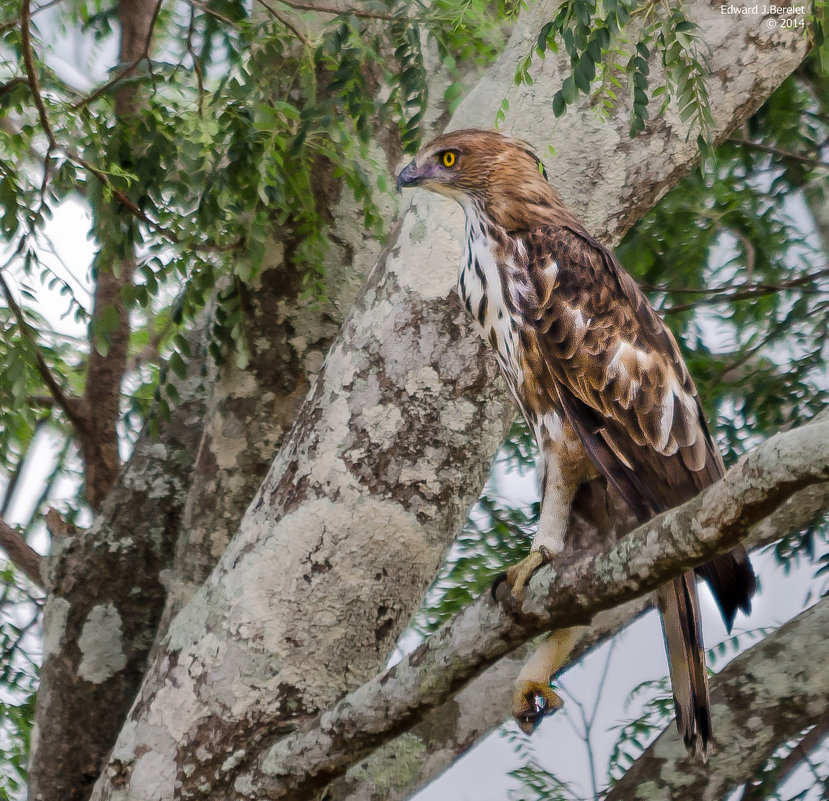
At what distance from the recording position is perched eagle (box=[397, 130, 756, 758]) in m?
2.21

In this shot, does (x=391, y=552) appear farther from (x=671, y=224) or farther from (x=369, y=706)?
(x=671, y=224)

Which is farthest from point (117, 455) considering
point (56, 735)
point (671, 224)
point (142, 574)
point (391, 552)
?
point (671, 224)

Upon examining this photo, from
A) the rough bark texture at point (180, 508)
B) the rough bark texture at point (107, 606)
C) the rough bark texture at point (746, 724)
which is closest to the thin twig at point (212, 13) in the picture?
the rough bark texture at point (180, 508)

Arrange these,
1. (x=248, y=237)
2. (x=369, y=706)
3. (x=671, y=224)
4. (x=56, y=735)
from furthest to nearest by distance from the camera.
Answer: (x=671, y=224) → (x=56, y=735) → (x=248, y=237) → (x=369, y=706)

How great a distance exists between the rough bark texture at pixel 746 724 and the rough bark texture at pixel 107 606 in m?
1.53

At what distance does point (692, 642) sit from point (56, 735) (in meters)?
2.04

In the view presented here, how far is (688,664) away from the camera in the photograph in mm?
2193

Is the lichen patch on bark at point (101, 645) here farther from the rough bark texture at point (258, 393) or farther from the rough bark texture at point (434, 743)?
the rough bark texture at point (434, 743)

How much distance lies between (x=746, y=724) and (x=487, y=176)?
1.57 meters

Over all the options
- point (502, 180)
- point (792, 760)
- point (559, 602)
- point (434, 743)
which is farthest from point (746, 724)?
point (502, 180)

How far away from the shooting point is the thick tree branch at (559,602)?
59.9 inches

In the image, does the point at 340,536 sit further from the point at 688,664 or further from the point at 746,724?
the point at 746,724

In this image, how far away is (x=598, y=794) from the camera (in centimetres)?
362

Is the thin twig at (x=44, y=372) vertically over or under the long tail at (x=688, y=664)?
over
